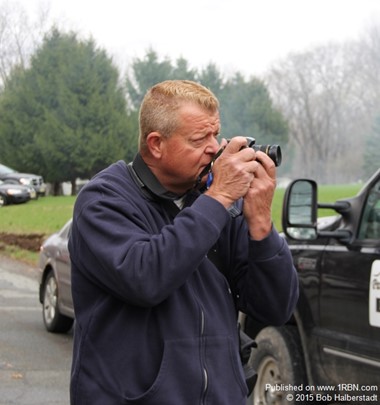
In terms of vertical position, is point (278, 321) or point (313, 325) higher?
point (278, 321)

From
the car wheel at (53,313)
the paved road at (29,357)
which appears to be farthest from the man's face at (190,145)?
the car wheel at (53,313)

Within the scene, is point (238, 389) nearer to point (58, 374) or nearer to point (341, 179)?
→ point (58, 374)

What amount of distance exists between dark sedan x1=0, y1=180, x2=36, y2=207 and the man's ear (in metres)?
27.0

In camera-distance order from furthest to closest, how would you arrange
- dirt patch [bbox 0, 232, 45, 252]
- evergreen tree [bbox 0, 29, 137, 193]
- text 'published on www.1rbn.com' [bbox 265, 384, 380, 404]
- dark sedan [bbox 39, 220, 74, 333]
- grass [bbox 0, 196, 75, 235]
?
evergreen tree [bbox 0, 29, 137, 193] < grass [bbox 0, 196, 75, 235] < dirt patch [bbox 0, 232, 45, 252] < dark sedan [bbox 39, 220, 74, 333] < text 'published on www.1rbn.com' [bbox 265, 384, 380, 404]

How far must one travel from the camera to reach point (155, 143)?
2.50m

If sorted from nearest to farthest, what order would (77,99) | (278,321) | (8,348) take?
(278,321)
(8,348)
(77,99)

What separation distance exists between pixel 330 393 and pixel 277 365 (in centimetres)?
43

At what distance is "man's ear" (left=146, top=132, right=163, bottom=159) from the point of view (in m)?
2.48

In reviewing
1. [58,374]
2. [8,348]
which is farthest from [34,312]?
[58,374]

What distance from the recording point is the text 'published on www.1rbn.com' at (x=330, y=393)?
14.1ft

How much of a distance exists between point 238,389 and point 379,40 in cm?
1855

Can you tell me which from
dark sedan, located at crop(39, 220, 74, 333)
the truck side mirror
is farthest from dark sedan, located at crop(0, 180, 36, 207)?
the truck side mirror

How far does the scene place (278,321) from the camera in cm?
266

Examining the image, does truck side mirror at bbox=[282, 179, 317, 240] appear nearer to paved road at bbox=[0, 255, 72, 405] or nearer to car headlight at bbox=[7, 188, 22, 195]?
paved road at bbox=[0, 255, 72, 405]
